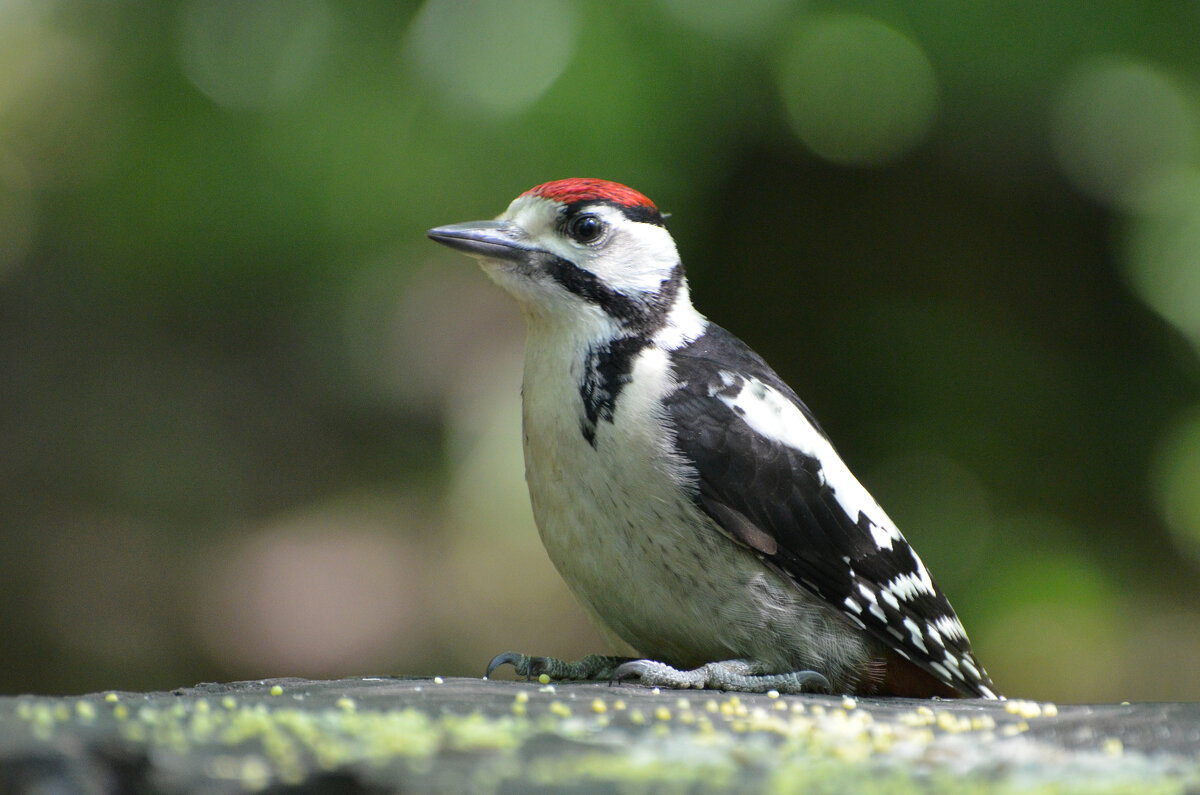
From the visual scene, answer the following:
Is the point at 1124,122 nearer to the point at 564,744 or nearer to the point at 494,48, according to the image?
the point at 494,48

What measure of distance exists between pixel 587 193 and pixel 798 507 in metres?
0.88

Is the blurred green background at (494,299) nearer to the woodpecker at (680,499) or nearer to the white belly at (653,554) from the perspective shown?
the woodpecker at (680,499)

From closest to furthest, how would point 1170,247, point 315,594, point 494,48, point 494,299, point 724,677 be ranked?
point 724,677 → point 494,48 → point 1170,247 → point 315,594 → point 494,299

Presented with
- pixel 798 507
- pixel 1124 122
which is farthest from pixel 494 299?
pixel 798 507

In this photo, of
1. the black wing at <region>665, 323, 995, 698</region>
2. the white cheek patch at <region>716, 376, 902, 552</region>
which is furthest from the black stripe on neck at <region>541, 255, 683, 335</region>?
the white cheek patch at <region>716, 376, 902, 552</region>

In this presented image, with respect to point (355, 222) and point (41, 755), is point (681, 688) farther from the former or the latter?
point (355, 222)

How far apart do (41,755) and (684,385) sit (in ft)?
4.97

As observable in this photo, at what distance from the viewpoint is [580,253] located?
2.74 m

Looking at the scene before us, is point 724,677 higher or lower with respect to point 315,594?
higher

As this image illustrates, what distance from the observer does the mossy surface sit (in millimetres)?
1421

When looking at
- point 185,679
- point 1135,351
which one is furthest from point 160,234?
point 1135,351

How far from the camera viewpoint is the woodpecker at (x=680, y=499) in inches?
97.8

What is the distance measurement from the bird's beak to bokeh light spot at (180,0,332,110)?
223 centimetres

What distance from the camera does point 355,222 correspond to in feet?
15.6
